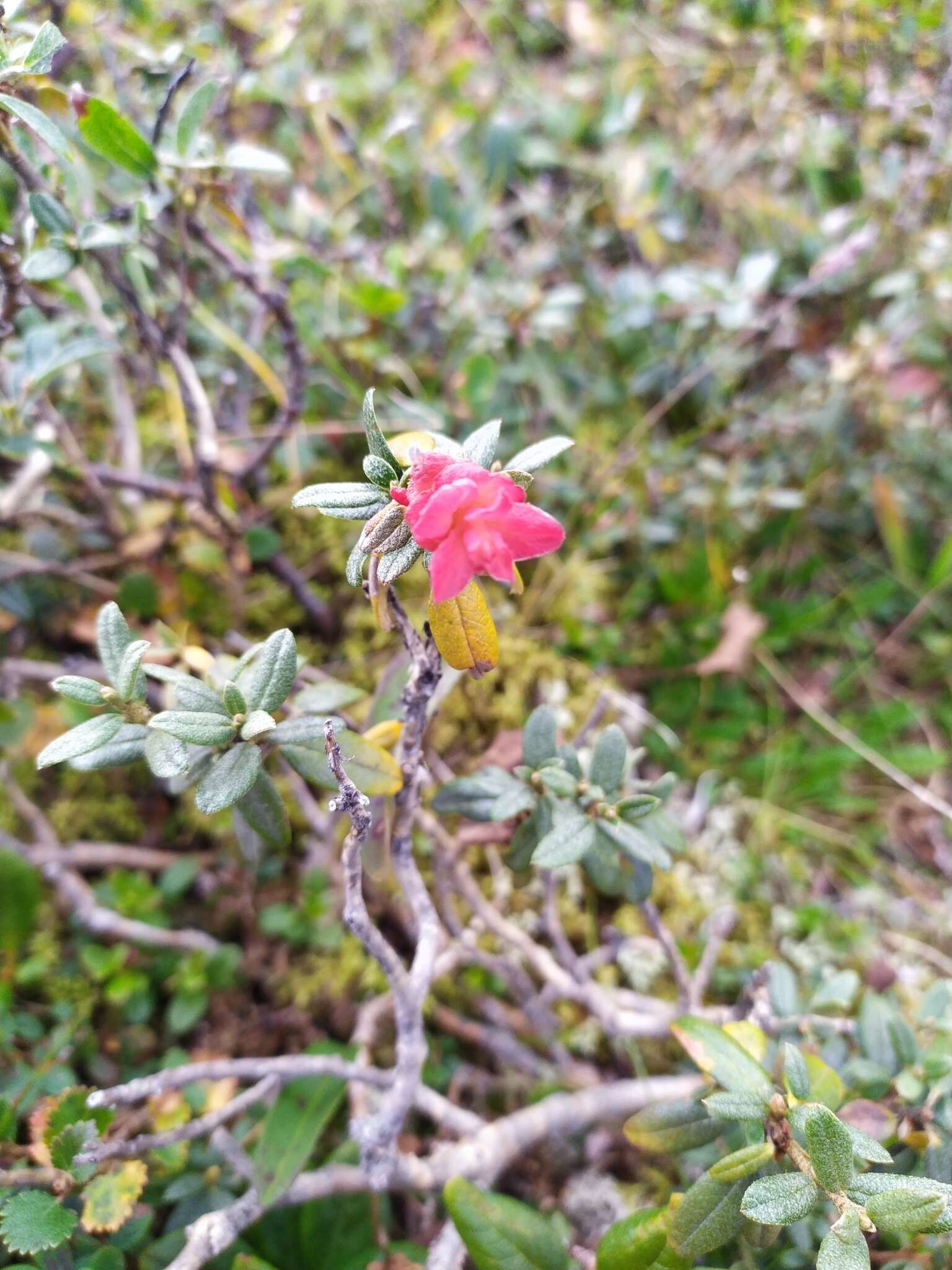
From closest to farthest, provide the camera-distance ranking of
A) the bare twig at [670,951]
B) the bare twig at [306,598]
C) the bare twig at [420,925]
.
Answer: the bare twig at [420,925]
the bare twig at [670,951]
the bare twig at [306,598]

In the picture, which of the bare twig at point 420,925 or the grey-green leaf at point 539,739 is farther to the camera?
the grey-green leaf at point 539,739

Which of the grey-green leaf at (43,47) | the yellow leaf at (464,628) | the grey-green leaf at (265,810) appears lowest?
the grey-green leaf at (265,810)

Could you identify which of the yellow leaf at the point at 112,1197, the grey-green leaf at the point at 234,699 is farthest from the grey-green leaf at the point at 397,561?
the yellow leaf at the point at 112,1197

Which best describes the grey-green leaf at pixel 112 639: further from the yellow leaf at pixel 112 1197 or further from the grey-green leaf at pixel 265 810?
the yellow leaf at pixel 112 1197

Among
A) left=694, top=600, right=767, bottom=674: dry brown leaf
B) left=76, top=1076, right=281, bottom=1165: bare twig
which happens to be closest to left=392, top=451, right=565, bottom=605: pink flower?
left=76, top=1076, right=281, bottom=1165: bare twig

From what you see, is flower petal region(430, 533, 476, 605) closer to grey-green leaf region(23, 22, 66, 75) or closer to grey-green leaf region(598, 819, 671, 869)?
grey-green leaf region(598, 819, 671, 869)
